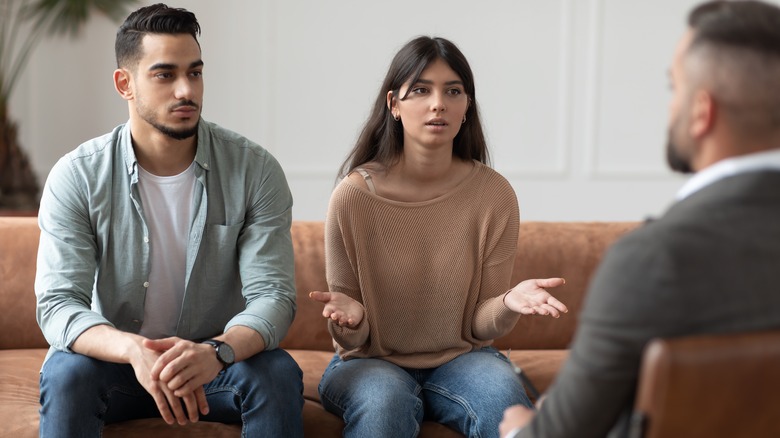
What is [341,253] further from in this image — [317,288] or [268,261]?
[317,288]

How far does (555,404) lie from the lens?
1.11m

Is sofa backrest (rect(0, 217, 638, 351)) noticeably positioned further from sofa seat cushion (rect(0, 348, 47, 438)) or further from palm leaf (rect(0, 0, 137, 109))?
palm leaf (rect(0, 0, 137, 109))

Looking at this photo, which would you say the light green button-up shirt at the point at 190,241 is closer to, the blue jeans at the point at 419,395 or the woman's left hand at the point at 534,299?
the blue jeans at the point at 419,395

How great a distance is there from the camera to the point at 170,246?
2.19 meters

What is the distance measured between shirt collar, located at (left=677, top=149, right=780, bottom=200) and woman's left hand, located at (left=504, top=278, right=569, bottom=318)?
92 centimetres

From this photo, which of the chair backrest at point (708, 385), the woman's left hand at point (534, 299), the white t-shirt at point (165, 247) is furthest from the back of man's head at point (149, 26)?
the chair backrest at point (708, 385)

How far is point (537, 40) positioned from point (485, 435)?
11.1ft

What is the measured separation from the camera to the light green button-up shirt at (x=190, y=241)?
2092 millimetres

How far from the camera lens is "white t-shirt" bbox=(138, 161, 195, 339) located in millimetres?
2182

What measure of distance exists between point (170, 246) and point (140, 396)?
355mm

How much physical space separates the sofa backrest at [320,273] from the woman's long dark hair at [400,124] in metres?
0.35

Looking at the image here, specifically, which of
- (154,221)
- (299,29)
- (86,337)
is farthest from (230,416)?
(299,29)

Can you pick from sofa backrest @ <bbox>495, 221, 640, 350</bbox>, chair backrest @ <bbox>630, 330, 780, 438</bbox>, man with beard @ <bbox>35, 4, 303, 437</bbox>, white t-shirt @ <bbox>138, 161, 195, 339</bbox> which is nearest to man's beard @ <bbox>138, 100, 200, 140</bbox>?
man with beard @ <bbox>35, 4, 303, 437</bbox>

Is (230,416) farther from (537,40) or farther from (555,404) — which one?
(537,40)
